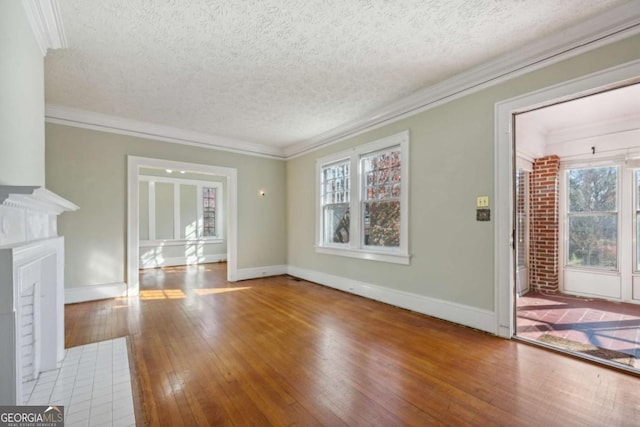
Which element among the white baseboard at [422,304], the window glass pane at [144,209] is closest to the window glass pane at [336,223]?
the white baseboard at [422,304]

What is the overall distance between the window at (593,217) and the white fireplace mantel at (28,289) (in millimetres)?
6347

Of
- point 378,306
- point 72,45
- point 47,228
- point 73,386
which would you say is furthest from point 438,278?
point 72,45

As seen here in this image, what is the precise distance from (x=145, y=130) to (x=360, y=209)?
12.4 ft

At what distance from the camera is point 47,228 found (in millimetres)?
2221

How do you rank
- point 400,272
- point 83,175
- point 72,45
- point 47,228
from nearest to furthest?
point 47,228 → point 72,45 → point 400,272 → point 83,175

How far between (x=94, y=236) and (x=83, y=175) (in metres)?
0.93

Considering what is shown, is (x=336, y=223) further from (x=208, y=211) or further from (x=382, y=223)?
(x=208, y=211)

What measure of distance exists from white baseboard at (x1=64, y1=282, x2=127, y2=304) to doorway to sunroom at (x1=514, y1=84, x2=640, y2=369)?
5529 millimetres

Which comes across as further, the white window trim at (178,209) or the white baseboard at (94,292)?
the white window trim at (178,209)

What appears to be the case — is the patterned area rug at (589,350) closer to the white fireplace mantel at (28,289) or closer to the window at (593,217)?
the window at (593,217)

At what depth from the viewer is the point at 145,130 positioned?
4.72 metres

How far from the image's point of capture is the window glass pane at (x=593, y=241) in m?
4.22

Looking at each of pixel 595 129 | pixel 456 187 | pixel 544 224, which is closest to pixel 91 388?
pixel 456 187

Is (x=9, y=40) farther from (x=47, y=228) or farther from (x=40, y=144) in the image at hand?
(x=47, y=228)
